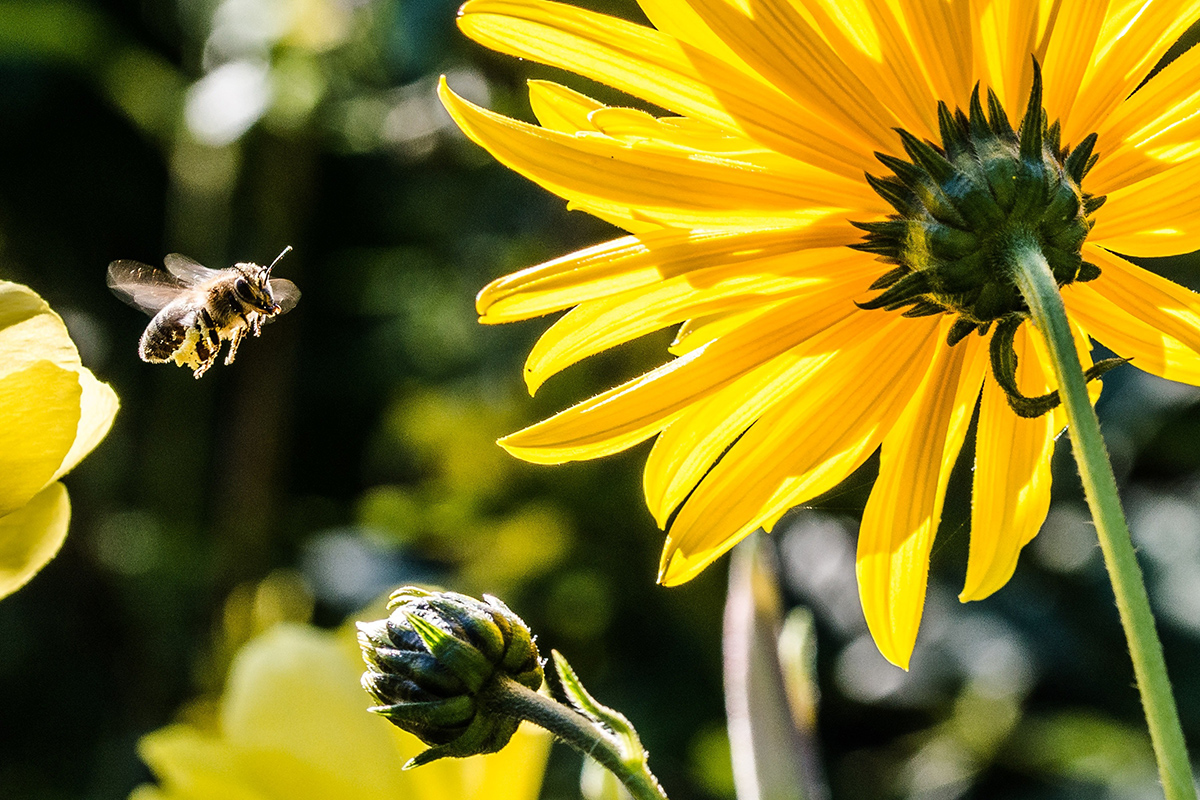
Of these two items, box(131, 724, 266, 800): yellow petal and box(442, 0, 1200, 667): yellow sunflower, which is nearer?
box(442, 0, 1200, 667): yellow sunflower

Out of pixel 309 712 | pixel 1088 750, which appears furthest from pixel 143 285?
pixel 1088 750

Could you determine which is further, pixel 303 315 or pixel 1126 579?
pixel 303 315

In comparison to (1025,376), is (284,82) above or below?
below

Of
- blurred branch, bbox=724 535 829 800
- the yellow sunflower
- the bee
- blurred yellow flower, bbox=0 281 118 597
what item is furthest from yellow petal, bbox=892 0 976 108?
the bee

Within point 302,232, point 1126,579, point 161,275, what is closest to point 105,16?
point 302,232

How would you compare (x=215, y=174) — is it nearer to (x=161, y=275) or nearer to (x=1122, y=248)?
(x=161, y=275)

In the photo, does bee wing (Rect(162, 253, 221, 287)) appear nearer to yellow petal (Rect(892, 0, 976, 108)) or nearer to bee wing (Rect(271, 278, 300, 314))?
bee wing (Rect(271, 278, 300, 314))

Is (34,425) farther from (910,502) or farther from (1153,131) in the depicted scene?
(1153,131)
